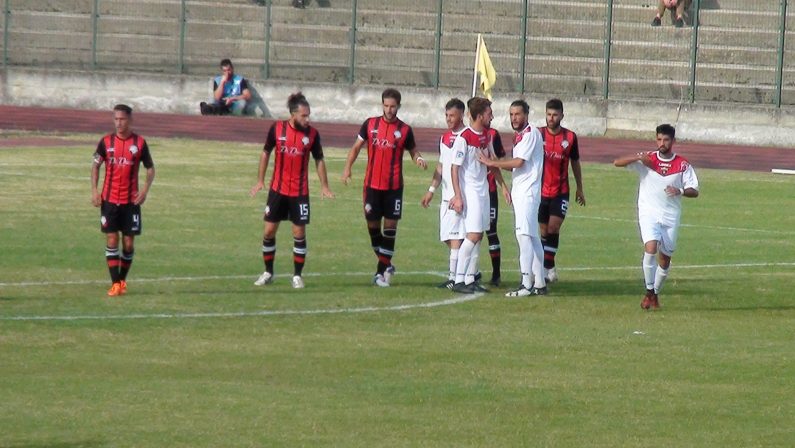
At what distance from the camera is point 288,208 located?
16156 mm

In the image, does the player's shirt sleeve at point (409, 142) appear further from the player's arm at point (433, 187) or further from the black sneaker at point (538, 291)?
the black sneaker at point (538, 291)

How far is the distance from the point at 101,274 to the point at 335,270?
2557 mm

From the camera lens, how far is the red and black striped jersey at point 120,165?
50.1ft

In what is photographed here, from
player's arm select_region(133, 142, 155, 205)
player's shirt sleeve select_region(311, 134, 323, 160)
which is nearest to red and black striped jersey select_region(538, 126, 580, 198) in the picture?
player's shirt sleeve select_region(311, 134, 323, 160)

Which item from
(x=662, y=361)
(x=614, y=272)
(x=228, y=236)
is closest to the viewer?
(x=662, y=361)

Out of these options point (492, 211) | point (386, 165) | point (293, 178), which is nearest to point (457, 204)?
point (386, 165)

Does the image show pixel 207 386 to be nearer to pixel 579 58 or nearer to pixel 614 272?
pixel 614 272

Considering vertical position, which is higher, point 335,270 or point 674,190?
point 674,190

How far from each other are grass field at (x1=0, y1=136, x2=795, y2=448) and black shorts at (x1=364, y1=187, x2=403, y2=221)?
71 cm

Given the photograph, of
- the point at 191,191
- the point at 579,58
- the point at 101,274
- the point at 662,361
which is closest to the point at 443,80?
the point at 579,58

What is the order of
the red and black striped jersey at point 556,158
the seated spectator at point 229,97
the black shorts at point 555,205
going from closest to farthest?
the red and black striped jersey at point 556,158 < the black shorts at point 555,205 < the seated spectator at point 229,97

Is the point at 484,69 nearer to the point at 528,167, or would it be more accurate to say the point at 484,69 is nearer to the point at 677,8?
the point at 677,8

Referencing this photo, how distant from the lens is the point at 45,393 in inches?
422

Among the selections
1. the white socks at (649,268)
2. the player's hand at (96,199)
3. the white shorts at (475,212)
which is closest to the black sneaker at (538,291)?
the white shorts at (475,212)
